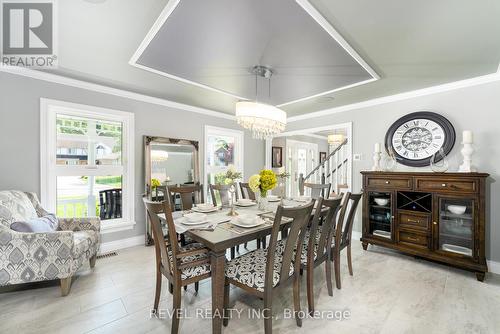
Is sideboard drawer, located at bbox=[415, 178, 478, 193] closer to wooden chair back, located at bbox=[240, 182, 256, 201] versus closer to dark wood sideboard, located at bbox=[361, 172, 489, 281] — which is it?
dark wood sideboard, located at bbox=[361, 172, 489, 281]

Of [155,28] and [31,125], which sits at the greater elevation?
[155,28]

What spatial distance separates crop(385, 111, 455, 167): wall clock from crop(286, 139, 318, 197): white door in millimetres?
3036

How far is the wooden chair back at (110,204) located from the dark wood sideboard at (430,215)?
3.85 metres

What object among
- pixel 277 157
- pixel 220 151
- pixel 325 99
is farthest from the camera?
pixel 277 157

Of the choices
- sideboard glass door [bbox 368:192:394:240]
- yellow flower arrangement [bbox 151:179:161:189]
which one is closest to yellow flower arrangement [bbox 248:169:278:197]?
sideboard glass door [bbox 368:192:394:240]

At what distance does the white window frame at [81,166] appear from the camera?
2.70 m

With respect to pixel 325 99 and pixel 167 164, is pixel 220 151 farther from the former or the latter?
pixel 325 99

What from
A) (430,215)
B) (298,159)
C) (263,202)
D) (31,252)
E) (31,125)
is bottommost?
(31,252)

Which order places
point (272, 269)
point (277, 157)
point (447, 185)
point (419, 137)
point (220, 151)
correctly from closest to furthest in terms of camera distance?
point (272, 269), point (447, 185), point (419, 137), point (220, 151), point (277, 157)

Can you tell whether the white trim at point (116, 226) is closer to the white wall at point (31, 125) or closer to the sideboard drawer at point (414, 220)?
the white wall at point (31, 125)

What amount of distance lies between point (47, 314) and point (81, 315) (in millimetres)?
293

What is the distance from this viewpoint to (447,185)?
2635 millimetres

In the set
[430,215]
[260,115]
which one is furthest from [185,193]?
[430,215]

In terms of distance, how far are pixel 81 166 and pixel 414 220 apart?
4.67 metres
